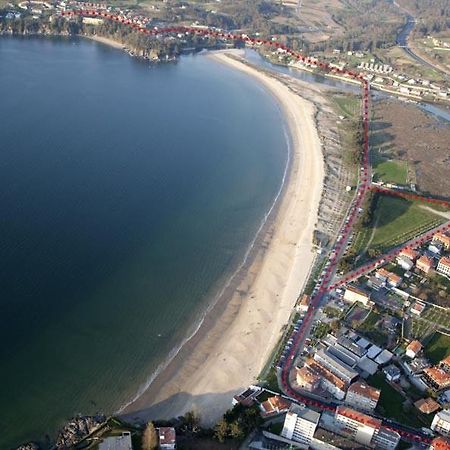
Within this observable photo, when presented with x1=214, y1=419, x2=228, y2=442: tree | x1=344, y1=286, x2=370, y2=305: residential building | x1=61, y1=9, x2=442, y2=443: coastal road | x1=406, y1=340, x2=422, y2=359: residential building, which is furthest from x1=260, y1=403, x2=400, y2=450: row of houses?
x1=344, y1=286, x2=370, y2=305: residential building

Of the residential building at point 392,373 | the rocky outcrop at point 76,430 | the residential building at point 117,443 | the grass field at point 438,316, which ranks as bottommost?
the rocky outcrop at point 76,430

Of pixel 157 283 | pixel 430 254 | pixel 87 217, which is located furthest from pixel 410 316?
pixel 87 217

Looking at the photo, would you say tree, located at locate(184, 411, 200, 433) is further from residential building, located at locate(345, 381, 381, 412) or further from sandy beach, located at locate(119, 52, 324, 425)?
residential building, located at locate(345, 381, 381, 412)

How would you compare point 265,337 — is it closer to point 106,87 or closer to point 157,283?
point 157,283

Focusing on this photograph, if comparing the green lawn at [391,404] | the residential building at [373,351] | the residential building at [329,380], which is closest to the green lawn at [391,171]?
the residential building at [373,351]

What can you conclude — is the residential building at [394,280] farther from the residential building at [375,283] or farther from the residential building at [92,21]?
the residential building at [92,21]

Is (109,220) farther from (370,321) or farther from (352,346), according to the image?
(352,346)
